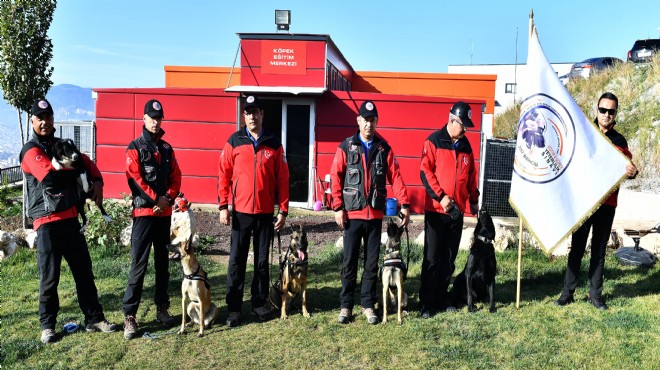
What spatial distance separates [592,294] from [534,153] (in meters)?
1.62

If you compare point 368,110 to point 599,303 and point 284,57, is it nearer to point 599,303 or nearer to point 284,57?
point 599,303

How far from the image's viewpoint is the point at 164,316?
4.93 metres

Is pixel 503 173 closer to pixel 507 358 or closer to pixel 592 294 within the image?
pixel 592 294

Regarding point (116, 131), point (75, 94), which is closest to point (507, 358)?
point (116, 131)

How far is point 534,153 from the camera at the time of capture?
Result: 5398 millimetres

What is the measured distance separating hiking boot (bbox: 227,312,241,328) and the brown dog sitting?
Result: 43 centimetres

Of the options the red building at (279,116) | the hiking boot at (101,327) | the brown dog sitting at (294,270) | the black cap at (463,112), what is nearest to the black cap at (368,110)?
the black cap at (463,112)

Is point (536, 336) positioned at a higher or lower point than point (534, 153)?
lower

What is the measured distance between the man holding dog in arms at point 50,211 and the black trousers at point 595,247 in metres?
4.79

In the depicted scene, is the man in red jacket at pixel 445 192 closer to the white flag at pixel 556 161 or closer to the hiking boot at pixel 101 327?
the white flag at pixel 556 161

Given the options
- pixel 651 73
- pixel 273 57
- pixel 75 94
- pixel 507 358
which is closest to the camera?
pixel 507 358

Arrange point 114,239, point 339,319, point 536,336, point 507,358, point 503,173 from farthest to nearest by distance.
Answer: point 503,173 < point 114,239 < point 339,319 < point 536,336 < point 507,358

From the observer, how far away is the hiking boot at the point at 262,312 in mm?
5039

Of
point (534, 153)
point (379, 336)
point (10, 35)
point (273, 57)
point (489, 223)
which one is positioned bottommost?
point (379, 336)
